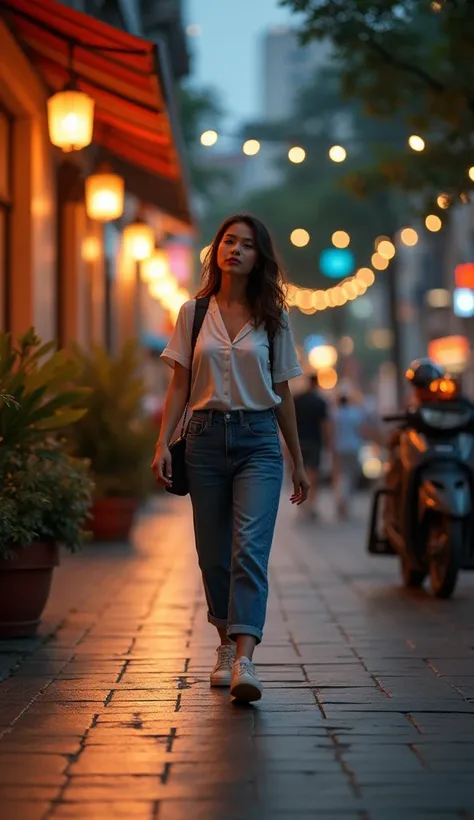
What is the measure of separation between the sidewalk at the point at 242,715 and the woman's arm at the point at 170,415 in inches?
35.3

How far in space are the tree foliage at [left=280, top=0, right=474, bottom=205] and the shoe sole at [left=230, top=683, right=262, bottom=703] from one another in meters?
7.56

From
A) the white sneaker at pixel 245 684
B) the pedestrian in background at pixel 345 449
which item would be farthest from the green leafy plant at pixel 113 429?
the white sneaker at pixel 245 684

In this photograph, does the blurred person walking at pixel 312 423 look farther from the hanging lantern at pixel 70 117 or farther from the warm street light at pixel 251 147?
the hanging lantern at pixel 70 117

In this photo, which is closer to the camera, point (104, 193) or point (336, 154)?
point (104, 193)

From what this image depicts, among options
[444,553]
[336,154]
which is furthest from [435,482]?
[336,154]

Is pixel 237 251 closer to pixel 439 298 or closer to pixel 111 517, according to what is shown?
pixel 111 517

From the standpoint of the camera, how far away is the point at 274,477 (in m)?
6.36

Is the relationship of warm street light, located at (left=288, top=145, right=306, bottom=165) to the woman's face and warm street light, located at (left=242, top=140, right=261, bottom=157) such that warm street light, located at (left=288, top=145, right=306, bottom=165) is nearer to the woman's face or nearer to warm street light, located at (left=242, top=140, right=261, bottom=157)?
warm street light, located at (left=242, top=140, right=261, bottom=157)

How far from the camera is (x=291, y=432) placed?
646cm

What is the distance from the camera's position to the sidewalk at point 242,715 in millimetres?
4449

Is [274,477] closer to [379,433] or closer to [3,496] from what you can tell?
[3,496]

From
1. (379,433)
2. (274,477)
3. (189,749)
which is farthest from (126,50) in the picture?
(379,433)

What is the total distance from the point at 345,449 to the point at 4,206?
8.52 m

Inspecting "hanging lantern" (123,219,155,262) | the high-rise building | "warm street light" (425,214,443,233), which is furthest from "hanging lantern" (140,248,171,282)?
the high-rise building
